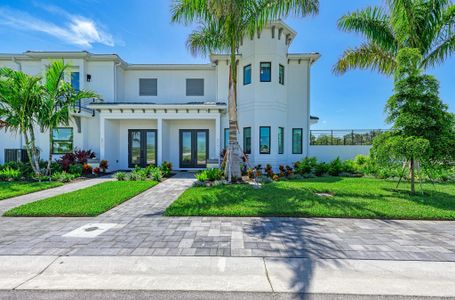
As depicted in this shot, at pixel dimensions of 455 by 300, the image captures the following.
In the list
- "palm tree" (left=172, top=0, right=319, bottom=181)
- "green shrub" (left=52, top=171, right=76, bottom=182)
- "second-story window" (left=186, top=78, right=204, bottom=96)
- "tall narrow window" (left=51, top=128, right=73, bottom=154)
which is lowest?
"green shrub" (left=52, top=171, right=76, bottom=182)

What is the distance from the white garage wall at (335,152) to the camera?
15.3 m

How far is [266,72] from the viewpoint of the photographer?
41.1 feet

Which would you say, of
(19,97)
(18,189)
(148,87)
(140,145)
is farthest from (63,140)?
(18,189)

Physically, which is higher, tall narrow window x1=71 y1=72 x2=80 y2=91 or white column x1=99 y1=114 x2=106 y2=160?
tall narrow window x1=71 y1=72 x2=80 y2=91

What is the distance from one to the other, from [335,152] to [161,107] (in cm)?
1194

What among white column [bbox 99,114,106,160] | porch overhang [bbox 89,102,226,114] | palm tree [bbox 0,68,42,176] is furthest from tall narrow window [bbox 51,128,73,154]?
palm tree [bbox 0,68,42,176]

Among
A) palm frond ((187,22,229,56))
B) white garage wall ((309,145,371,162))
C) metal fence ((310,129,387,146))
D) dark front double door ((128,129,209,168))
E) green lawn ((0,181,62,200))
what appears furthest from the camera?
metal fence ((310,129,387,146))

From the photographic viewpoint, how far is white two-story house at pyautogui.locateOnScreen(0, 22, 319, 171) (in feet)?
41.0

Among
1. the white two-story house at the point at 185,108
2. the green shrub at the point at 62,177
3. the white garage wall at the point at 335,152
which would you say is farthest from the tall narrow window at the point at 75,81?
the white garage wall at the point at 335,152

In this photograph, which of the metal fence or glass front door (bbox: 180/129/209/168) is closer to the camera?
glass front door (bbox: 180/129/209/168)

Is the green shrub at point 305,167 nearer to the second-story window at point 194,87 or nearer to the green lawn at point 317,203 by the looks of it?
the green lawn at point 317,203

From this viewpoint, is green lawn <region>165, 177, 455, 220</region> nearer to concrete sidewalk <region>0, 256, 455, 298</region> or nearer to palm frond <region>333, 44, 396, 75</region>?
concrete sidewalk <region>0, 256, 455, 298</region>

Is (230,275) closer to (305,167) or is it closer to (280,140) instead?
(305,167)

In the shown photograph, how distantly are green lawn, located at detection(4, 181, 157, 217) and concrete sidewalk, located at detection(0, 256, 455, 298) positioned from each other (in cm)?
214
